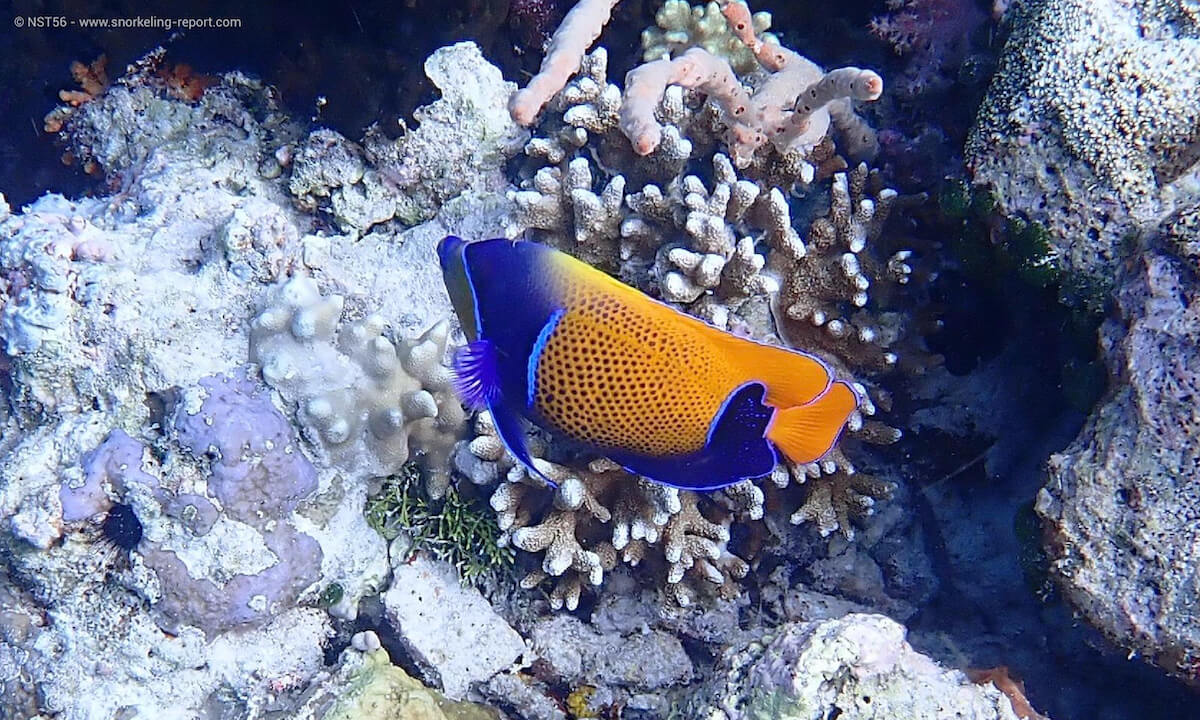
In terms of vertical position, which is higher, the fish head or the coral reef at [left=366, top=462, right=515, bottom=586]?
the fish head

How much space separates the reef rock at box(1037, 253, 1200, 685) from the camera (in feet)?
8.45

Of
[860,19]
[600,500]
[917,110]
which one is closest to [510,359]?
[600,500]

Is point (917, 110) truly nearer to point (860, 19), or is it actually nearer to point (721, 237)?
point (860, 19)

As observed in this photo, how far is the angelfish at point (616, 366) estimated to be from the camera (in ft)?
6.14

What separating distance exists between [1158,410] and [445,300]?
311cm

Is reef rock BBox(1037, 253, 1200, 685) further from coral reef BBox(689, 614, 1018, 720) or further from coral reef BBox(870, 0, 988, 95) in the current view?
coral reef BBox(870, 0, 988, 95)

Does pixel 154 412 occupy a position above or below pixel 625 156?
below

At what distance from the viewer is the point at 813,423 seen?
1.92 meters

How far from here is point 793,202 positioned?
381 centimetres

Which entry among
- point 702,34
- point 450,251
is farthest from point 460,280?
point 702,34

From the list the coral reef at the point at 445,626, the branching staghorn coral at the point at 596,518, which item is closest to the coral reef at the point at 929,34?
the branching staghorn coral at the point at 596,518

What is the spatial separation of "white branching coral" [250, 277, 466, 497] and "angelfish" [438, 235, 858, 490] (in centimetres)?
167

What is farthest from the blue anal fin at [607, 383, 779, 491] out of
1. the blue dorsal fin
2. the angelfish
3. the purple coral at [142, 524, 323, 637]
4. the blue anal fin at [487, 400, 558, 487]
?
the purple coral at [142, 524, 323, 637]

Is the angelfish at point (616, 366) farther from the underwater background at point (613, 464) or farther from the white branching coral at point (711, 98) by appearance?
the white branching coral at point (711, 98)
